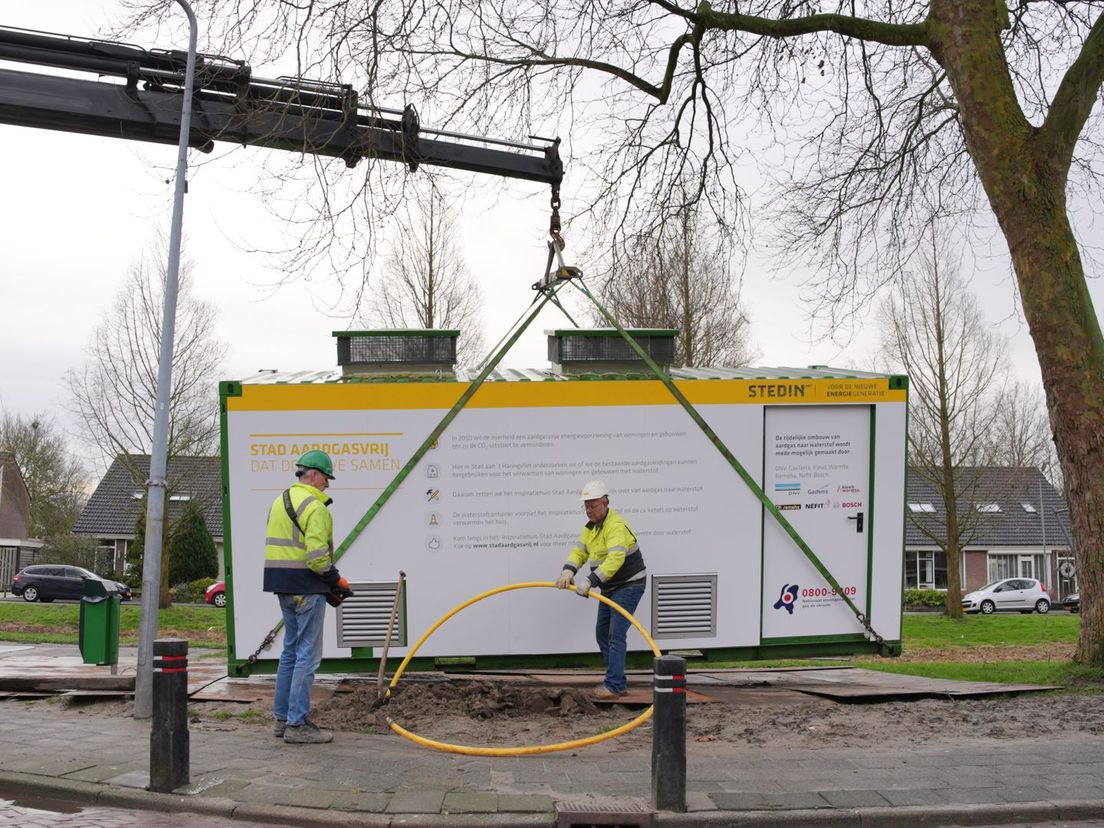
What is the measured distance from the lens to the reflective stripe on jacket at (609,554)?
27.8 ft

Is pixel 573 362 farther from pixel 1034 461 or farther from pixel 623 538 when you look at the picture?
pixel 1034 461

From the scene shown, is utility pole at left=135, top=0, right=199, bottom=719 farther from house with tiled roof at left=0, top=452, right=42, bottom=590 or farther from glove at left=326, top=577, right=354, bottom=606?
house with tiled roof at left=0, top=452, right=42, bottom=590

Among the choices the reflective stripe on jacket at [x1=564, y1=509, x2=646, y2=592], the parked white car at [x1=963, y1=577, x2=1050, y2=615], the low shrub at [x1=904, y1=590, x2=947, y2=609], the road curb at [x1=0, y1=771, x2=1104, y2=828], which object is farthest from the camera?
the parked white car at [x1=963, y1=577, x2=1050, y2=615]

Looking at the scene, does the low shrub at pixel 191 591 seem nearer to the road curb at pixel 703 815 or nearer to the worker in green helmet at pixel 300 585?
the worker in green helmet at pixel 300 585

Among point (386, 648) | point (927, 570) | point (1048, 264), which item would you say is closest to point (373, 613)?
point (386, 648)

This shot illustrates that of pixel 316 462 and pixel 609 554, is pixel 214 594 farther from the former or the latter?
pixel 316 462

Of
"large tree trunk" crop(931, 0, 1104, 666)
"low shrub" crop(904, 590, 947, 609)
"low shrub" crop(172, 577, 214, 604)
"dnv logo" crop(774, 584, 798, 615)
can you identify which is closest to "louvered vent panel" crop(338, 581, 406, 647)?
"dnv logo" crop(774, 584, 798, 615)

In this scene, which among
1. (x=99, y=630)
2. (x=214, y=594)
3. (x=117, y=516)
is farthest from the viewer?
(x=117, y=516)

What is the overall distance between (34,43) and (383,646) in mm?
5775

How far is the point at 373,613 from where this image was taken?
894 cm

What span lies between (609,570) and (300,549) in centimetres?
243

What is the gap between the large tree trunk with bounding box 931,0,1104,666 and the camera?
9734 millimetres

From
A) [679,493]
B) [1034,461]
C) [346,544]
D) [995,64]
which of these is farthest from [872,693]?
[1034,461]

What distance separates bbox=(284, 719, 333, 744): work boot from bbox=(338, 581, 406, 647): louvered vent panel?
1579 mm
